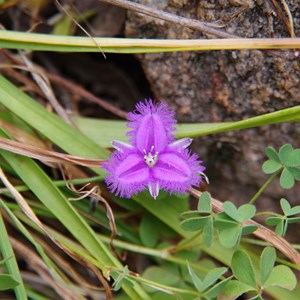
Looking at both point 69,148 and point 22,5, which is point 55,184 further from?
point 22,5

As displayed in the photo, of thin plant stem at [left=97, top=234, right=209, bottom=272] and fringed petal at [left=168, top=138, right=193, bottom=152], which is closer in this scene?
fringed petal at [left=168, top=138, right=193, bottom=152]

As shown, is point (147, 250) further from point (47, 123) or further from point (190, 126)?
point (47, 123)

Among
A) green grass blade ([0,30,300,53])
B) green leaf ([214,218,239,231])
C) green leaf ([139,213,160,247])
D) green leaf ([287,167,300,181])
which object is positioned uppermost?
green grass blade ([0,30,300,53])

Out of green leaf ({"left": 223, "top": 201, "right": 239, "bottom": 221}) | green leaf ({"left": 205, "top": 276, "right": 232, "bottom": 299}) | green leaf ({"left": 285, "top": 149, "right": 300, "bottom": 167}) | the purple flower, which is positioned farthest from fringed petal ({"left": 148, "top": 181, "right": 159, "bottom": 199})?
green leaf ({"left": 285, "top": 149, "right": 300, "bottom": 167})

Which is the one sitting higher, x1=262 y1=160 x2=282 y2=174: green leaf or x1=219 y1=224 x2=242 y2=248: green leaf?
x1=262 y1=160 x2=282 y2=174: green leaf

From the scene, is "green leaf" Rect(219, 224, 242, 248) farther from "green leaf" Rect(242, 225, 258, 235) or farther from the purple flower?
the purple flower

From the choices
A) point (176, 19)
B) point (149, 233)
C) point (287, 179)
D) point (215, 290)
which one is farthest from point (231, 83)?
point (215, 290)

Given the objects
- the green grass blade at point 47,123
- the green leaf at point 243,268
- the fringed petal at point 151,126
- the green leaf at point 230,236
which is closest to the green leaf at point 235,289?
the green leaf at point 243,268
